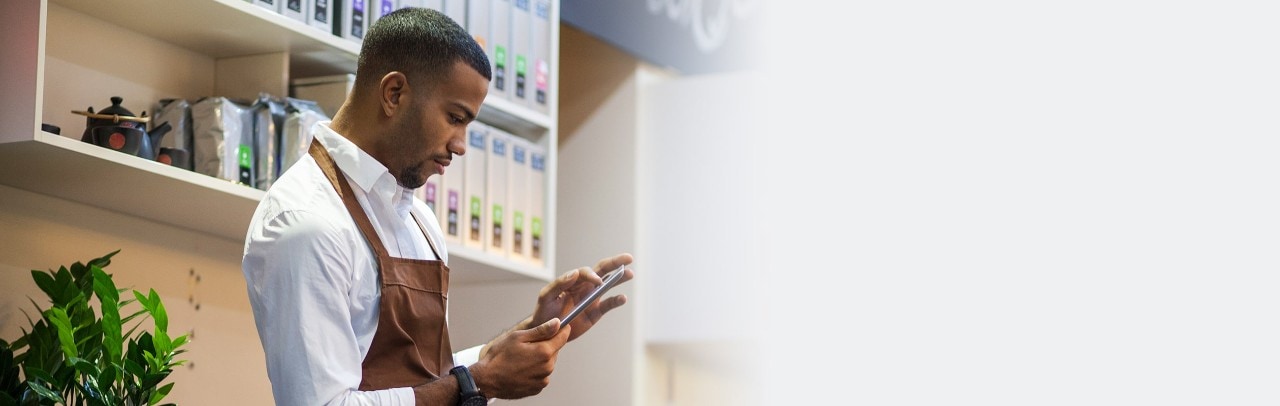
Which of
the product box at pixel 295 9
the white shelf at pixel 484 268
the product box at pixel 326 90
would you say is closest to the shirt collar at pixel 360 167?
the product box at pixel 295 9

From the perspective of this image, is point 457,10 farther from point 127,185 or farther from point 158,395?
point 158,395

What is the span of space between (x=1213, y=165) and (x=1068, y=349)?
2.26ft

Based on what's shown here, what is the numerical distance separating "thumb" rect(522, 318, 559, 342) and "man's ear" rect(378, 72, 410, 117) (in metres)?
0.30

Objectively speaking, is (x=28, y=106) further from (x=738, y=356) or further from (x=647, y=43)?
(x=738, y=356)

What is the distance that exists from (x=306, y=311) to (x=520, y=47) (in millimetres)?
1814

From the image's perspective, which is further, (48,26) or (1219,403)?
(1219,403)

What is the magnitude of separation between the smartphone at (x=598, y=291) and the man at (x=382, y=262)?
14 millimetres

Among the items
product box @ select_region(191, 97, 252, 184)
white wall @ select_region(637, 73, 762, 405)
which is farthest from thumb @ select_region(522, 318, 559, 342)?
white wall @ select_region(637, 73, 762, 405)

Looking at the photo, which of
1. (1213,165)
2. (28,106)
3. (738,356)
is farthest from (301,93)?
(1213,165)

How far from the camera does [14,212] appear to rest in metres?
2.32

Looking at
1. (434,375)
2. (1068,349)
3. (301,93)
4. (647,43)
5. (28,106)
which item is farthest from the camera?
(1068,349)

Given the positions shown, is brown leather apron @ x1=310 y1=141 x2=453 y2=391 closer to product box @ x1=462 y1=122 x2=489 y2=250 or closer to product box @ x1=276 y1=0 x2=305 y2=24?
product box @ x1=276 y1=0 x2=305 y2=24

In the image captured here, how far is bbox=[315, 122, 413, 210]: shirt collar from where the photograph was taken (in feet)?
5.33

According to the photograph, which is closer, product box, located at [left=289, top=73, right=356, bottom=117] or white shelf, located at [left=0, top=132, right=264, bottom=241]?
white shelf, located at [left=0, top=132, right=264, bottom=241]
